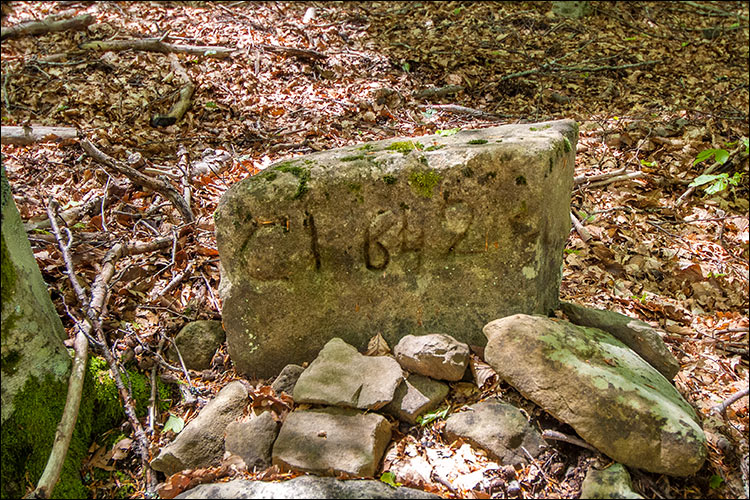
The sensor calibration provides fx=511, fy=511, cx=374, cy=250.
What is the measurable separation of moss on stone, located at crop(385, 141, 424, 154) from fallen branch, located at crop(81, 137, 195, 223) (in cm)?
214

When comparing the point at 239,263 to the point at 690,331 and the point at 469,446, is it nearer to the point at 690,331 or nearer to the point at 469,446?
the point at 469,446

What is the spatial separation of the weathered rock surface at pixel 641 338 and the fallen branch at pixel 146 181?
3337 mm

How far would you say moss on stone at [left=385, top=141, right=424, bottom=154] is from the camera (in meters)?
3.04

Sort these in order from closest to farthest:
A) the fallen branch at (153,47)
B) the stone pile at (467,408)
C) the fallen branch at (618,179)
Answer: the stone pile at (467,408), the fallen branch at (618,179), the fallen branch at (153,47)

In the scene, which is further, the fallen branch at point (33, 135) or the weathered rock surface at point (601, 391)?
the fallen branch at point (33, 135)

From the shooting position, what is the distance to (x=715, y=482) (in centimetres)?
241

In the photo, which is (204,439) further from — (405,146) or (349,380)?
(405,146)

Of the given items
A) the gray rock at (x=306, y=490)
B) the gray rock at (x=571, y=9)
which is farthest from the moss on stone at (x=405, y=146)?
the gray rock at (x=571, y=9)

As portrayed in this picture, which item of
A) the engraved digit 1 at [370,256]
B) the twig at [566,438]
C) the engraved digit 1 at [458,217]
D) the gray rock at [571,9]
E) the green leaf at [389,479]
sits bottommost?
the green leaf at [389,479]

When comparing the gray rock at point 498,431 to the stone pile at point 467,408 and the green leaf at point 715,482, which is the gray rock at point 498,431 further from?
the green leaf at point 715,482

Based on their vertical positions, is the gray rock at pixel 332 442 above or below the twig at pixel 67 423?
below

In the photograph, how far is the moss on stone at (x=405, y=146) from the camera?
3.04 metres

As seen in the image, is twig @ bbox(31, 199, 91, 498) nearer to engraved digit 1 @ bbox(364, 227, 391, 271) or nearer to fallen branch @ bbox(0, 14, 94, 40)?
engraved digit 1 @ bbox(364, 227, 391, 271)

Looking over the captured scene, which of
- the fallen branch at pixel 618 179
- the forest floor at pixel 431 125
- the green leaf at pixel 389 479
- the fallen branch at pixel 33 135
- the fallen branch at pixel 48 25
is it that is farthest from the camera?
the fallen branch at pixel 48 25
